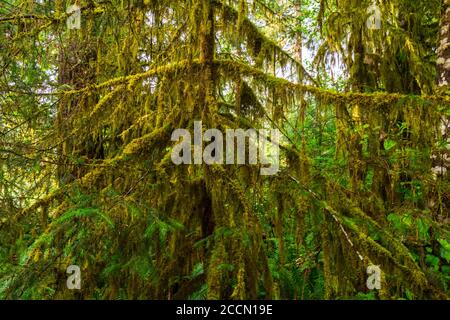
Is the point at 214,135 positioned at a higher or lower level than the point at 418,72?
lower

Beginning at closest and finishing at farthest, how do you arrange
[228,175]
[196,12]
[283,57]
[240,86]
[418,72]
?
[228,175], [196,12], [240,86], [283,57], [418,72]

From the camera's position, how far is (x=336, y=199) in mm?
2791

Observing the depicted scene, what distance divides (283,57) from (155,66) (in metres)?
1.12

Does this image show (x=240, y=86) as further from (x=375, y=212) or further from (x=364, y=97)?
(x=375, y=212)

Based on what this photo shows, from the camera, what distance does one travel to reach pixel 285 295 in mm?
2637

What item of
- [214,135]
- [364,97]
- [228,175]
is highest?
[364,97]

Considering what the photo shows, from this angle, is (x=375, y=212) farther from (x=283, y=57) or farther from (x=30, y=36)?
(x=30, y=36)

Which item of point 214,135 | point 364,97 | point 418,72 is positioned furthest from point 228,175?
point 418,72

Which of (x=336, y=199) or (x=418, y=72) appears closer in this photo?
(x=336, y=199)
